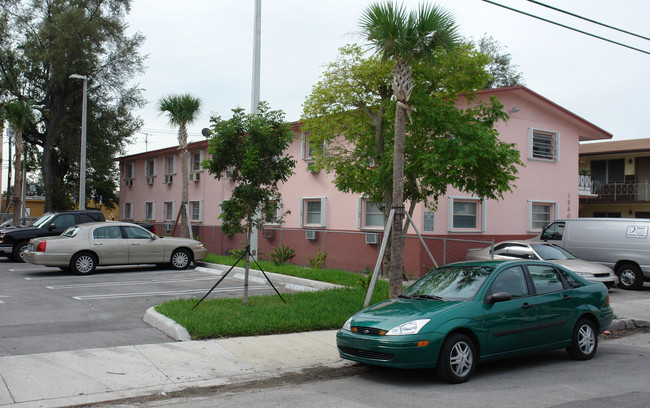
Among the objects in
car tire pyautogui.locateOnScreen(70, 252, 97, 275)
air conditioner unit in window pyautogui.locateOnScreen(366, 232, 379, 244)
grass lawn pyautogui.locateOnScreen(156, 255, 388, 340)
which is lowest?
grass lawn pyautogui.locateOnScreen(156, 255, 388, 340)

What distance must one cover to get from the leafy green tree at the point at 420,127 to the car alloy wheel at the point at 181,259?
6.14 metres

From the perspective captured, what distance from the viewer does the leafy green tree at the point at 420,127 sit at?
13320mm

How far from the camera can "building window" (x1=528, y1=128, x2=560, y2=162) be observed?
21828 mm

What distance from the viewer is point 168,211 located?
3488 centimetres

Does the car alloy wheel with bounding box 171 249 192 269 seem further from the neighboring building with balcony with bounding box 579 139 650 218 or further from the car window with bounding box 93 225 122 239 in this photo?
the neighboring building with balcony with bounding box 579 139 650 218

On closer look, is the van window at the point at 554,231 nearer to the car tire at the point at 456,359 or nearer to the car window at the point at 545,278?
the car window at the point at 545,278

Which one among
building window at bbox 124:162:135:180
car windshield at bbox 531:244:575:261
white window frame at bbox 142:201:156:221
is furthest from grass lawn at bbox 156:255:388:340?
building window at bbox 124:162:135:180

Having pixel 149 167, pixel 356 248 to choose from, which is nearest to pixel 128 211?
pixel 149 167

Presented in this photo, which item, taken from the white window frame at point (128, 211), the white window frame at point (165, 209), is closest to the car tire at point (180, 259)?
the white window frame at point (165, 209)

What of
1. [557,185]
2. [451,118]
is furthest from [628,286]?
[451,118]

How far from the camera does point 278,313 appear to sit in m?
10.2

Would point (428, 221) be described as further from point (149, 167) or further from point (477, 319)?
point (149, 167)

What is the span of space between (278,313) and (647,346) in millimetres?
6125

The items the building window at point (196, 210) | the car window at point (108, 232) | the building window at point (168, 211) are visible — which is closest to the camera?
the car window at point (108, 232)
